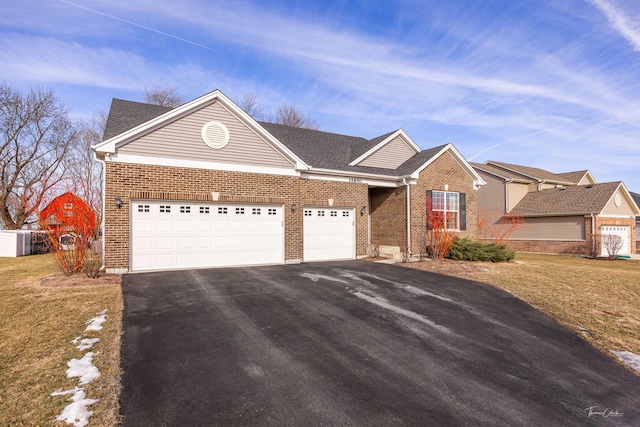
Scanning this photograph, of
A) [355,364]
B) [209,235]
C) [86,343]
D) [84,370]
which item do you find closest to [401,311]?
[355,364]

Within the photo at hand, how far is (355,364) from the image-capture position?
15.3ft

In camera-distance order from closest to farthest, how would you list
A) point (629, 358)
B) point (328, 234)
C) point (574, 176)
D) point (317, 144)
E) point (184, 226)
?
point (629, 358) < point (184, 226) < point (328, 234) < point (317, 144) < point (574, 176)

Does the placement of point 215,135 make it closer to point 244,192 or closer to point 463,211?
point 244,192

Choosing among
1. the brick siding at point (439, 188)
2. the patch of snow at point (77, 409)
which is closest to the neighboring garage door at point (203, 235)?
the brick siding at point (439, 188)

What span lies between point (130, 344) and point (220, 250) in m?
6.89

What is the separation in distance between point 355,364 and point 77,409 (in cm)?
319

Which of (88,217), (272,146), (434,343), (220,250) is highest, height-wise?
(272,146)

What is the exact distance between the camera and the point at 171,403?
3584mm

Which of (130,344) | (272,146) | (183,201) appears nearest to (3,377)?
(130,344)

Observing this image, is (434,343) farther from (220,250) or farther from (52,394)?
(220,250)

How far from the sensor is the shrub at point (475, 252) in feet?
48.6

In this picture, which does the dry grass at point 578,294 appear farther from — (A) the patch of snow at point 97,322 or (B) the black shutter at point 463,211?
(A) the patch of snow at point 97,322

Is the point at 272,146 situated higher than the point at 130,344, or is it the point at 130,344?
the point at 272,146

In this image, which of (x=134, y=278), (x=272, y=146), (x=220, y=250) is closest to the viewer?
(x=134, y=278)
